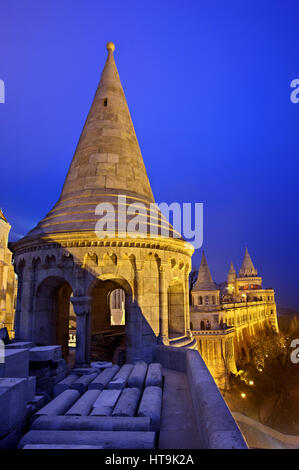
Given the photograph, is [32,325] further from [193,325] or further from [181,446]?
[193,325]

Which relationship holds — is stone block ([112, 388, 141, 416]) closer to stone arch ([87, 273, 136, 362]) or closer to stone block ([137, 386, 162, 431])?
stone block ([137, 386, 162, 431])

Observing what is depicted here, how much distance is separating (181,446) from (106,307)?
469 inches

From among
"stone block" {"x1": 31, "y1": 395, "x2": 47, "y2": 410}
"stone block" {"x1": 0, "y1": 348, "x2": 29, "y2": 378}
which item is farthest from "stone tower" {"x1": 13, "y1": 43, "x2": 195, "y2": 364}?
"stone block" {"x1": 31, "y1": 395, "x2": 47, "y2": 410}

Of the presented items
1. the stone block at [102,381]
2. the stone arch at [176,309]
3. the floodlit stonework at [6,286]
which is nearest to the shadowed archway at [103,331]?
the stone arch at [176,309]

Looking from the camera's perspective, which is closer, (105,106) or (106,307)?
(105,106)

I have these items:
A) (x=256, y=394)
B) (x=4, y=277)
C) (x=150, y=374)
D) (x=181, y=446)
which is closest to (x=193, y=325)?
(x=256, y=394)

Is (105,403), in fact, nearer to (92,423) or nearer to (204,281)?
(92,423)

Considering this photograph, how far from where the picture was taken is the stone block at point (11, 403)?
3840 millimetres

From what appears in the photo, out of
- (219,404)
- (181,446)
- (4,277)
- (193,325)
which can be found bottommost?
(193,325)

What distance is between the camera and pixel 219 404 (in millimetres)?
3820

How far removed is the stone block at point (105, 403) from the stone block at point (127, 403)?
92 mm

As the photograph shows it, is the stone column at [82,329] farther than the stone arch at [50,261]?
No

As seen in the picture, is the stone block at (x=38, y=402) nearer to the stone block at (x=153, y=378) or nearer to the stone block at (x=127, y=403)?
the stone block at (x=127, y=403)

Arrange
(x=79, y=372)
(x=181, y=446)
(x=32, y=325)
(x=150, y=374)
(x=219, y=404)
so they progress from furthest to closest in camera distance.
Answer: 1. (x=32, y=325)
2. (x=79, y=372)
3. (x=150, y=374)
4. (x=181, y=446)
5. (x=219, y=404)
